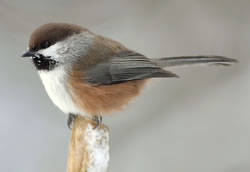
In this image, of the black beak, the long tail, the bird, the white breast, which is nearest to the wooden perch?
the bird

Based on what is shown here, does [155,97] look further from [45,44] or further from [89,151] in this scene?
[89,151]

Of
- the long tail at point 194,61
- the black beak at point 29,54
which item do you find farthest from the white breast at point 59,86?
the long tail at point 194,61

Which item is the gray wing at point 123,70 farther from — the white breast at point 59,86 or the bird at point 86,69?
the white breast at point 59,86

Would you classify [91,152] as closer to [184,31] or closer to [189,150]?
[189,150]

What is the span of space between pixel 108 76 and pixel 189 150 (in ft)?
6.58

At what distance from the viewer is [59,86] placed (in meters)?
3.09

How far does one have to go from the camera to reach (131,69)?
11.3ft

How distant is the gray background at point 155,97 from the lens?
480 centimetres

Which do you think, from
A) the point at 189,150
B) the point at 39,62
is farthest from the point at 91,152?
the point at 189,150

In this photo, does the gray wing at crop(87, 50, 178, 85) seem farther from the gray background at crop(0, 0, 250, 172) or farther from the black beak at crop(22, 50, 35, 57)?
the gray background at crop(0, 0, 250, 172)

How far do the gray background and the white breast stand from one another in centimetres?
184

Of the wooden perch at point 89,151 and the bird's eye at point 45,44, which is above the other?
the bird's eye at point 45,44

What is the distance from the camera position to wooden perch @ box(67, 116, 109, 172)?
2213 millimetres

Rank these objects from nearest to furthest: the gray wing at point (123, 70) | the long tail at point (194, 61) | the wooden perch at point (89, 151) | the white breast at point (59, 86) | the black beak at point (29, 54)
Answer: the wooden perch at point (89, 151) < the black beak at point (29, 54) < the white breast at point (59, 86) < the gray wing at point (123, 70) < the long tail at point (194, 61)
